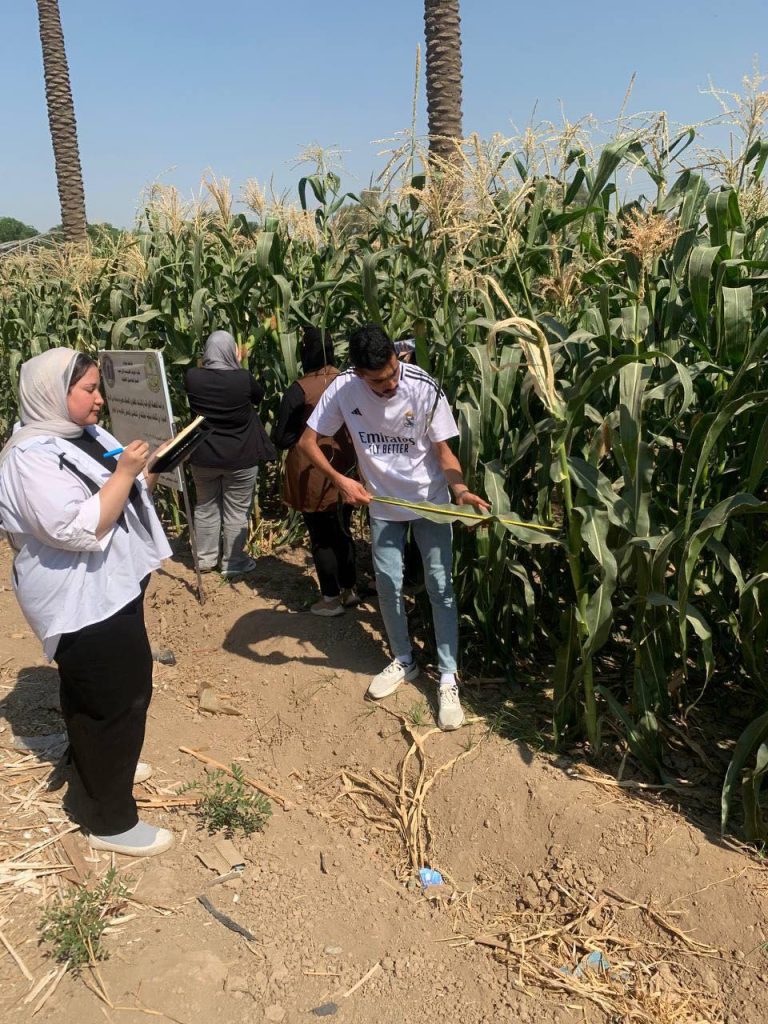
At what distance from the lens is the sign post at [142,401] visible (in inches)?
194

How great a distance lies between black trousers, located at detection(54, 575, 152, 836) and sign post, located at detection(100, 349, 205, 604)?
2.19 metres

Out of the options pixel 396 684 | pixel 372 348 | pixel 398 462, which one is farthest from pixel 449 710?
pixel 372 348

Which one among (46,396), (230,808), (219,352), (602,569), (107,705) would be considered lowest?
(230,808)

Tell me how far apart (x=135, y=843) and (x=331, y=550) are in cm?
210

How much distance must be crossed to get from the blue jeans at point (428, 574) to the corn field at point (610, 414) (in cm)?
17

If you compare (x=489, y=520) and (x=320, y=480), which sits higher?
(x=489, y=520)

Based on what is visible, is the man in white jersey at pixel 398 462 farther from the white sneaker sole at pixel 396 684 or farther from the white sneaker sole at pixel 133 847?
the white sneaker sole at pixel 133 847

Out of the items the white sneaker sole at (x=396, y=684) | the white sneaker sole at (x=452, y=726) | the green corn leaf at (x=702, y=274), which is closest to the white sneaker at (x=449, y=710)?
the white sneaker sole at (x=452, y=726)

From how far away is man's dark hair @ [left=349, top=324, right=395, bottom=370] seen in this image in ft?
10.5

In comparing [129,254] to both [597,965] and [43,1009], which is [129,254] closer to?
[43,1009]

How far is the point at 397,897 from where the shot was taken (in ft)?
9.62

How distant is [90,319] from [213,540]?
2.67 meters

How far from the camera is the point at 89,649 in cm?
275

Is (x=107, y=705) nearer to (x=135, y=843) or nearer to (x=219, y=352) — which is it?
(x=135, y=843)
